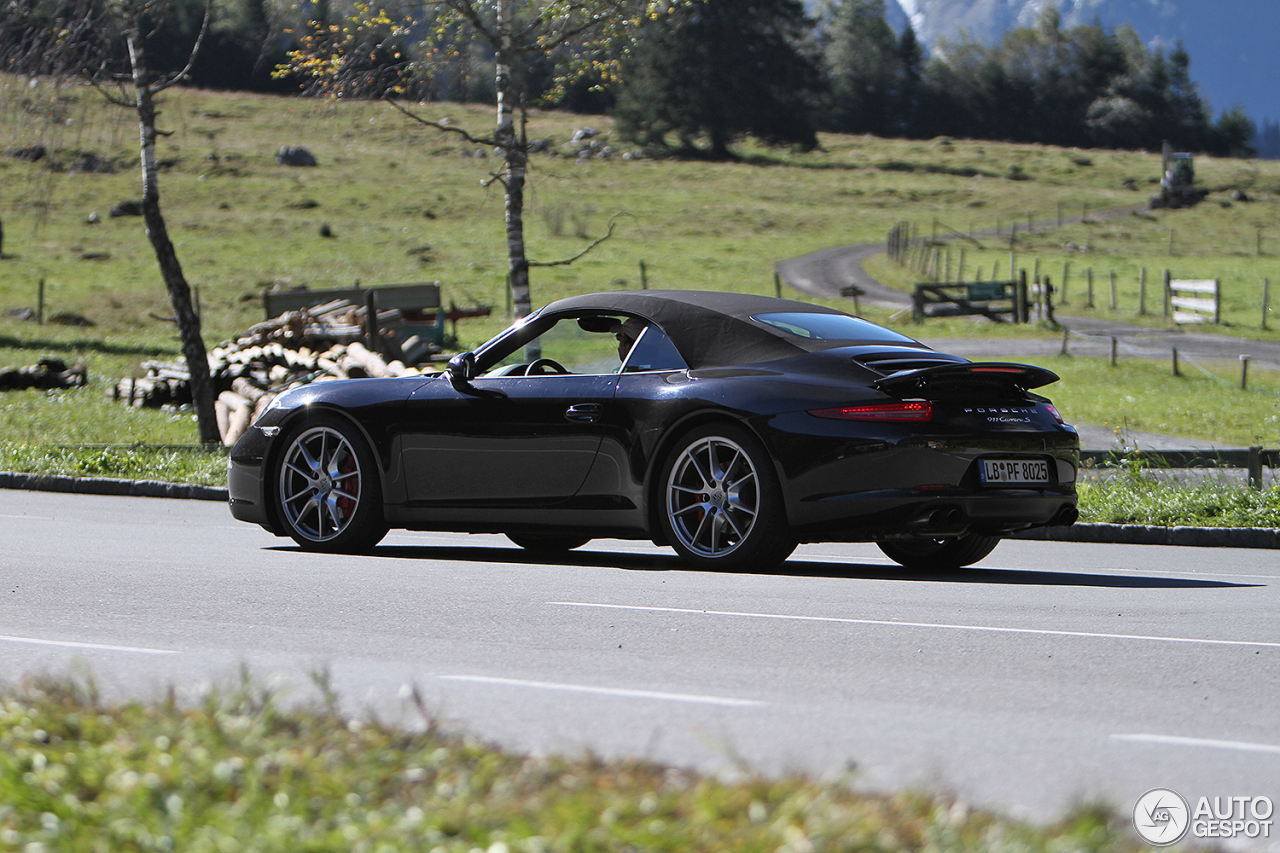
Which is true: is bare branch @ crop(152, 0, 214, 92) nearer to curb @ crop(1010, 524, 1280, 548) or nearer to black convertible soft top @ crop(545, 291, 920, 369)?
black convertible soft top @ crop(545, 291, 920, 369)

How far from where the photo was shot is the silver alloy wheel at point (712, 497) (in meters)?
8.51

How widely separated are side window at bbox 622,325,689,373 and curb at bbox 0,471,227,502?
6696mm

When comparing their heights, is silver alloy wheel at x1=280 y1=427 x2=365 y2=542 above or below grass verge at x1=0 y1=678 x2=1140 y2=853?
below

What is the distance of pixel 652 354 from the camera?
908 centimetres

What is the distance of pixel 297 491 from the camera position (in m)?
10.0

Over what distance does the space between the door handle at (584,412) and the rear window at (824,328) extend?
1.02 meters

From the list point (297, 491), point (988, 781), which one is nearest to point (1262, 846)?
point (988, 781)

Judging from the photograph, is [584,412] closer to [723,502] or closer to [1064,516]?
[723,502]

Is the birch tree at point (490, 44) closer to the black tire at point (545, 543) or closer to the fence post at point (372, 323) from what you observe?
the fence post at point (372, 323)

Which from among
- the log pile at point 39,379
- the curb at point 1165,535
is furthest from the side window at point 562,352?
the log pile at point 39,379

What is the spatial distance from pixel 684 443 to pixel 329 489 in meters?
2.52

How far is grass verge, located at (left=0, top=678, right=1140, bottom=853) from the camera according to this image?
3.05 m

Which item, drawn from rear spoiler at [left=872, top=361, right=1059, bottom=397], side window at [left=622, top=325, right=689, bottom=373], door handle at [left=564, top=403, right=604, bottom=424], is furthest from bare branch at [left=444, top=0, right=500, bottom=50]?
rear spoiler at [left=872, top=361, right=1059, bottom=397]

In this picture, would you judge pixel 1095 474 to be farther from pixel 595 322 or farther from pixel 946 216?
pixel 946 216
